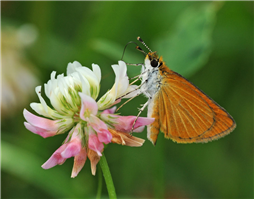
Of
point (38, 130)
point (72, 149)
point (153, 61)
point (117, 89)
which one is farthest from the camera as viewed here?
point (153, 61)

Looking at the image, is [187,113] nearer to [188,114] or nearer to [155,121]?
[188,114]

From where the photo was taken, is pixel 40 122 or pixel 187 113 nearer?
pixel 40 122

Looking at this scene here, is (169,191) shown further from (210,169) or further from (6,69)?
(6,69)

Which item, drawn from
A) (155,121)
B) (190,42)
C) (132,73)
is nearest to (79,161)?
(155,121)

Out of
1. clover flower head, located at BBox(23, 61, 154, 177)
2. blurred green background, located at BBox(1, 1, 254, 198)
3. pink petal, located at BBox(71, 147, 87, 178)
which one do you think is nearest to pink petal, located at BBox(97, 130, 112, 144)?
clover flower head, located at BBox(23, 61, 154, 177)

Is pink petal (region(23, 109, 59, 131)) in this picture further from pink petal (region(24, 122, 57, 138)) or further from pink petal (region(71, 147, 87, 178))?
pink petal (region(71, 147, 87, 178))

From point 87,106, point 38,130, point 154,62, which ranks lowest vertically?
point 38,130
